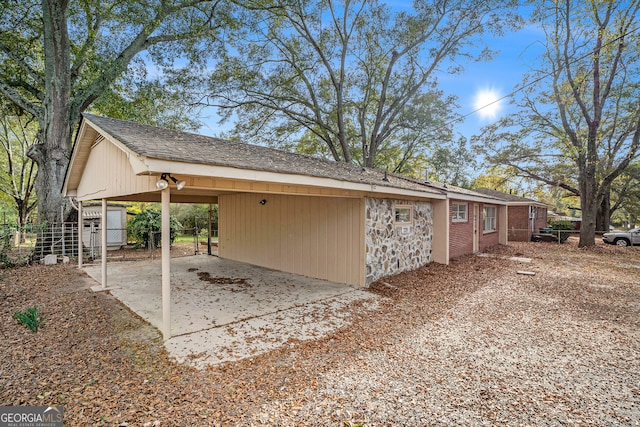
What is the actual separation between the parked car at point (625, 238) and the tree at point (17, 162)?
108ft

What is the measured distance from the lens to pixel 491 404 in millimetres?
2758

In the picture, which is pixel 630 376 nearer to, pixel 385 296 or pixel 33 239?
pixel 385 296

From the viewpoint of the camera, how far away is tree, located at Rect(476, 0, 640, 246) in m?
13.0

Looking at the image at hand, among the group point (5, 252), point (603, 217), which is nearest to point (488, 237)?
point (603, 217)

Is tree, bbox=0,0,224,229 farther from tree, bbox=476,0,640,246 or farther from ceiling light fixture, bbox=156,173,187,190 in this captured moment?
tree, bbox=476,0,640,246

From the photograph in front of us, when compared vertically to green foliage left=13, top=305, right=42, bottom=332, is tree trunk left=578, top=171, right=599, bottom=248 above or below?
above

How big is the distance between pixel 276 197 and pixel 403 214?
3.87 metres

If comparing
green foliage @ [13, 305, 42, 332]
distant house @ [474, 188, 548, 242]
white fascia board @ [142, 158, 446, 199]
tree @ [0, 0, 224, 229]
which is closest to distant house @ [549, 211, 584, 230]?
distant house @ [474, 188, 548, 242]

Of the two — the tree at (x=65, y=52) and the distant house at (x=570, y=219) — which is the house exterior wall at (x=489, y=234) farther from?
the tree at (x=65, y=52)

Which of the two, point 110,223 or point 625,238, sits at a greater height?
point 110,223

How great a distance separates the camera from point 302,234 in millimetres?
8250

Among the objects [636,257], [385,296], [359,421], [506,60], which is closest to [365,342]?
[359,421]

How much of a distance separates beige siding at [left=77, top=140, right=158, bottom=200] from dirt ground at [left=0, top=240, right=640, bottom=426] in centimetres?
223

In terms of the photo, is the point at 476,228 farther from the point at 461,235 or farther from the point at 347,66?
the point at 347,66
